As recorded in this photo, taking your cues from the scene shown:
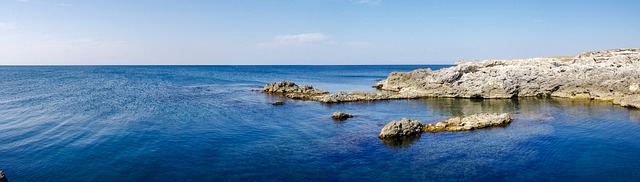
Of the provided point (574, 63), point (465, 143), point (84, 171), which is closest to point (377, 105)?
point (465, 143)

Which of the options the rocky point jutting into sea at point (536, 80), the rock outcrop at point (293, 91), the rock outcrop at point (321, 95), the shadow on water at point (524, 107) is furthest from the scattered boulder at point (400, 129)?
the rock outcrop at point (293, 91)

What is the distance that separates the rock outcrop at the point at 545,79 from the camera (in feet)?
164

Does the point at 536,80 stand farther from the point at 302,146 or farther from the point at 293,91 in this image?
the point at 302,146

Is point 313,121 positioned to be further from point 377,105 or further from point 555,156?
point 555,156

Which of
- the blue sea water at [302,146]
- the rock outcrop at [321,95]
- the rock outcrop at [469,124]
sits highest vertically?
the rock outcrop at [321,95]

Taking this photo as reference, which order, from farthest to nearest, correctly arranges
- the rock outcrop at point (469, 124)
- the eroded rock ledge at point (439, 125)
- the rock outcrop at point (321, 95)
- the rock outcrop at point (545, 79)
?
1. the rock outcrop at point (321, 95)
2. the rock outcrop at point (545, 79)
3. the rock outcrop at point (469, 124)
4. the eroded rock ledge at point (439, 125)

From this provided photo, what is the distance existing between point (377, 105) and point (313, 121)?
559 inches

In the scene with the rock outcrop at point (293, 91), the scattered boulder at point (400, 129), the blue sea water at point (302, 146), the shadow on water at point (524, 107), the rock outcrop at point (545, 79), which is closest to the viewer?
the blue sea water at point (302, 146)

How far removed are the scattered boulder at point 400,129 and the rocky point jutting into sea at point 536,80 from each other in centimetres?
2186

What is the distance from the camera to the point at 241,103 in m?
52.8

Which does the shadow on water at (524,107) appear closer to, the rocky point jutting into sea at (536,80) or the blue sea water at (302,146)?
the blue sea water at (302,146)

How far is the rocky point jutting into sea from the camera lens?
5009cm

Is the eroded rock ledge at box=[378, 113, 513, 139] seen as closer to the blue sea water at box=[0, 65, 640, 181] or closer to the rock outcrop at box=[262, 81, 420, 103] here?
the blue sea water at box=[0, 65, 640, 181]

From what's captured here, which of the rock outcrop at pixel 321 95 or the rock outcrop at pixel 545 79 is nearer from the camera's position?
the rock outcrop at pixel 545 79
